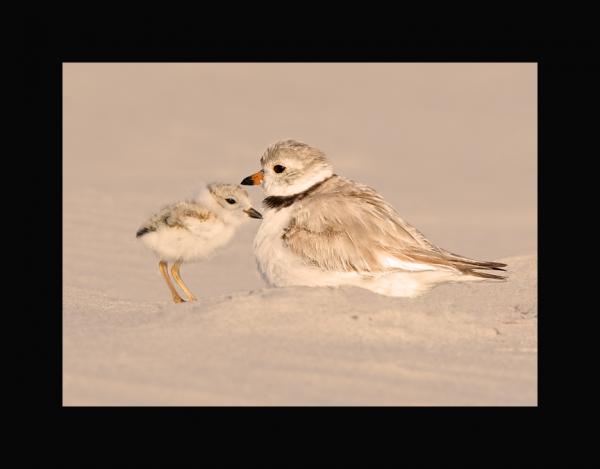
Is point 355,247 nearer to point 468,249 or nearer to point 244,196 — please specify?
point 244,196

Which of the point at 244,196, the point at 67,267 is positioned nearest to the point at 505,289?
the point at 244,196

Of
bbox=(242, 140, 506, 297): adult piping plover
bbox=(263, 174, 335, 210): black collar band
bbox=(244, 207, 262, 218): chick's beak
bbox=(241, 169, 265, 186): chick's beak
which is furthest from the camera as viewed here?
bbox=(244, 207, 262, 218): chick's beak

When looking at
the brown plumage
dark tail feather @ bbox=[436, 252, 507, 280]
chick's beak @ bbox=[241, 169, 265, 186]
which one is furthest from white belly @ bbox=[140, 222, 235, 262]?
dark tail feather @ bbox=[436, 252, 507, 280]

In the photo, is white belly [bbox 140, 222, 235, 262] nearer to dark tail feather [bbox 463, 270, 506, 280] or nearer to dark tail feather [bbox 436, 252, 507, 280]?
dark tail feather [bbox 436, 252, 507, 280]

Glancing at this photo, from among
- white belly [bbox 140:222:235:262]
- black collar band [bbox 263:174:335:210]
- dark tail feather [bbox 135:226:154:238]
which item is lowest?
white belly [bbox 140:222:235:262]

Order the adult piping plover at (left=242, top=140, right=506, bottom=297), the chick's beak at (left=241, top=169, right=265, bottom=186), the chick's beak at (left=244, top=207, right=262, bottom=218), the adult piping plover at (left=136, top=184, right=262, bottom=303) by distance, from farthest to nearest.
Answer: the chick's beak at (left=244, top=207, right=262, bottom=218) < the adult piping plover at (left=136, top=184, right=262, bottom=303) < the chick's beak at (left=241, top=169, right=265, bottom=186) < the adult piping plover at (left=242, top=140, right=506, bottom=297)

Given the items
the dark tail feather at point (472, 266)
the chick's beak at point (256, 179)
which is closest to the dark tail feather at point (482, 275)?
the dark tail feather at point (472, 266)
